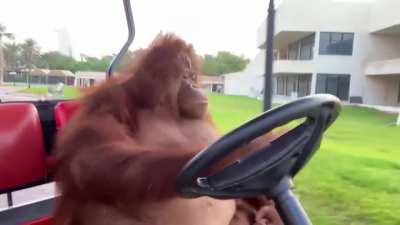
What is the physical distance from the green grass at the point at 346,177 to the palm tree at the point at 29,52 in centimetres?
84

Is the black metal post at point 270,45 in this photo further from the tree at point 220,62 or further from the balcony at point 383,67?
the balcony at point 383,67

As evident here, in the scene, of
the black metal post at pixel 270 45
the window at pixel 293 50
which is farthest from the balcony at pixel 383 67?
the black metal post at pixel 270 45

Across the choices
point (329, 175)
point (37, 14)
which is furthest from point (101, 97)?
point (329, 175)

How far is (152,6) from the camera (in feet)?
5.58

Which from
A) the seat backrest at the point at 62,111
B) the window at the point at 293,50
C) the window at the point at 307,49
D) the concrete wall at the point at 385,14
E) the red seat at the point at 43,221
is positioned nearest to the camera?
the red seat at the point at 43,221

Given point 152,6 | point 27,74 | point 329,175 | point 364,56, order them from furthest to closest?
point 364,56
point 329,175
point 27,74
point 152,6

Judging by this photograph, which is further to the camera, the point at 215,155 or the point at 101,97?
the point at 101,97

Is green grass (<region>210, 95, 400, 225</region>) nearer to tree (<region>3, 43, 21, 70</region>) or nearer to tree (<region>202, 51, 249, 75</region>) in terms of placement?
tree (<region>202, 51, 249, 75</region>)

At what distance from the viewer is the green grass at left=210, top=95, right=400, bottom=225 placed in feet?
9.33

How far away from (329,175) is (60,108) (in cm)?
285

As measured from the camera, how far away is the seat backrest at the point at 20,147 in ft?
4.76

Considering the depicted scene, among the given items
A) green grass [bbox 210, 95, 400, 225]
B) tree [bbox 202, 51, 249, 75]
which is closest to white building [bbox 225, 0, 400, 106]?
green grass [bbox 210, 95, 400, 225]

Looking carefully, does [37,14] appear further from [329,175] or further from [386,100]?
[386,100]

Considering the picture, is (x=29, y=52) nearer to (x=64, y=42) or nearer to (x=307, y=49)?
(x=64, y=42)
